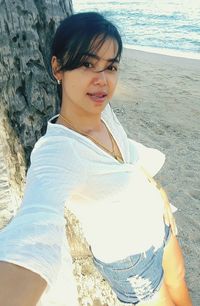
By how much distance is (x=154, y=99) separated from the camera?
732cm

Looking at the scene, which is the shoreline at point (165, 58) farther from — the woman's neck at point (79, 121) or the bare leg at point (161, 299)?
the woman's neck at point (79, 121)

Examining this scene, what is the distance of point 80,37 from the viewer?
4.26 ft

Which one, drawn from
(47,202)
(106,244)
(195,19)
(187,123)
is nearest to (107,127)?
(106,244)

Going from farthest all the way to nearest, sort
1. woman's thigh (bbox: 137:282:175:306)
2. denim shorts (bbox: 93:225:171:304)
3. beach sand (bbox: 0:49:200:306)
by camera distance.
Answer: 1. beach sand (bbox: 0:49:200:306)
2. woman's thigh (bbox: 137:282:175:306)
3. denim shorts (bbox: 93:225:171:304)

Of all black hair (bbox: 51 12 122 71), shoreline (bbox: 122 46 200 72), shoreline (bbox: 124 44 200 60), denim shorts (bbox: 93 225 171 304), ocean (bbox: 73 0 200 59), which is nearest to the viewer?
black hair (bbox: 51 12 122 71)

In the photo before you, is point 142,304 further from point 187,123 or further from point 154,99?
point 154,99

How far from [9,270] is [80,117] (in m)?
0.67

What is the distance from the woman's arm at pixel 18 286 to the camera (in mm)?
837

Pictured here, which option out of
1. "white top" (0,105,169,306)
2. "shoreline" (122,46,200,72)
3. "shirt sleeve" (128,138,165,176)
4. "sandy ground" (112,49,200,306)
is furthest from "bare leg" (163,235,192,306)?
"shoreline" (122,46,200,72)

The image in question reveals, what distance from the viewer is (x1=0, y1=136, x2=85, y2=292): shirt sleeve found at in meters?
0.89

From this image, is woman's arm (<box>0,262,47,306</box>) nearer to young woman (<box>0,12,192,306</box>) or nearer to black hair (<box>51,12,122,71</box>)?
young woman (<box>0,12,192,306</box>)

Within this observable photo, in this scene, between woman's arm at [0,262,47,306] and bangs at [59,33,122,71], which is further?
bangs at [59,33,122,71]

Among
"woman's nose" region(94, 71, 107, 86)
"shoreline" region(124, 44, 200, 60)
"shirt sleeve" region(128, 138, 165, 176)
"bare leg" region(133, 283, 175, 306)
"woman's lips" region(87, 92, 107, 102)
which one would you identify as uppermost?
"woman's nose" region(94, 71, 107, 86)

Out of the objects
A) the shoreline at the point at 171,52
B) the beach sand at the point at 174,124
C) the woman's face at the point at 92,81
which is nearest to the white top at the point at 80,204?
the woman's face at the point at 92,81
